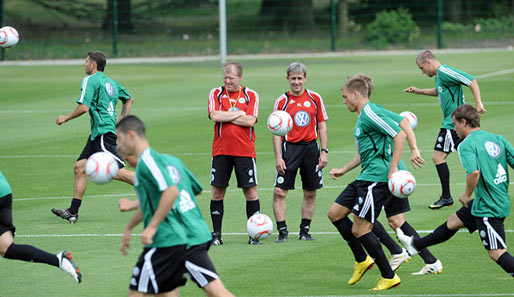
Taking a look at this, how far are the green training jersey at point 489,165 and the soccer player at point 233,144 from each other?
349 cm

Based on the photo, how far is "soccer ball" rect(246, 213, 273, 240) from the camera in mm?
11000

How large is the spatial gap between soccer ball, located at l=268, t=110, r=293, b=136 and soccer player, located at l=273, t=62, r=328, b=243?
0.45 metres

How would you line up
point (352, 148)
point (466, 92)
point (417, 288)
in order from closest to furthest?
point (417, 288)
point (352, 148)
point (466, 92)

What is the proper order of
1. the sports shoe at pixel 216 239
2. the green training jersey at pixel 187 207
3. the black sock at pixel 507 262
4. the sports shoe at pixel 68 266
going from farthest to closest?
the sports shoe at pixel 216 239, the sports shoe at pixel 68 266, the black sock at pixel 507 262, the green training jersey at pixel 187 207

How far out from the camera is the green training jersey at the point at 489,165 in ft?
28.9

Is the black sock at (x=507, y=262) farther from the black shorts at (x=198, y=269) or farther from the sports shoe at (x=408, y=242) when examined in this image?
the black shorts at (x=198, y=269)

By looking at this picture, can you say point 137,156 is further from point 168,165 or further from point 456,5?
point 456,5

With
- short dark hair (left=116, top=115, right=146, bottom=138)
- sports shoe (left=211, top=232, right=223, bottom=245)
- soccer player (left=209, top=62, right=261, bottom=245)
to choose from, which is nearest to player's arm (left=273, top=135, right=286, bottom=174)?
soccer player (left=209, top=62, right=261, bottom=245)

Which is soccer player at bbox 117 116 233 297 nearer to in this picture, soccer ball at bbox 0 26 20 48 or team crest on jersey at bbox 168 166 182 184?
team crest on jersey at bbox 168 166 182 184

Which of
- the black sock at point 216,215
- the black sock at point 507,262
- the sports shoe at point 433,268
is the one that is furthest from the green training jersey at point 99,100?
the black sock at point 507,262

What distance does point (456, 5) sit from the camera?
A: 148 feet

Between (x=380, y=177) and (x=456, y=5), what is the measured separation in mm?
37326

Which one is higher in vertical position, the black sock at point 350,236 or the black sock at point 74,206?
the black sock at point 350,236

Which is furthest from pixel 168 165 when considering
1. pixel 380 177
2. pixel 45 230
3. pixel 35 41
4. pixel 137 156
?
pixel 35 41
